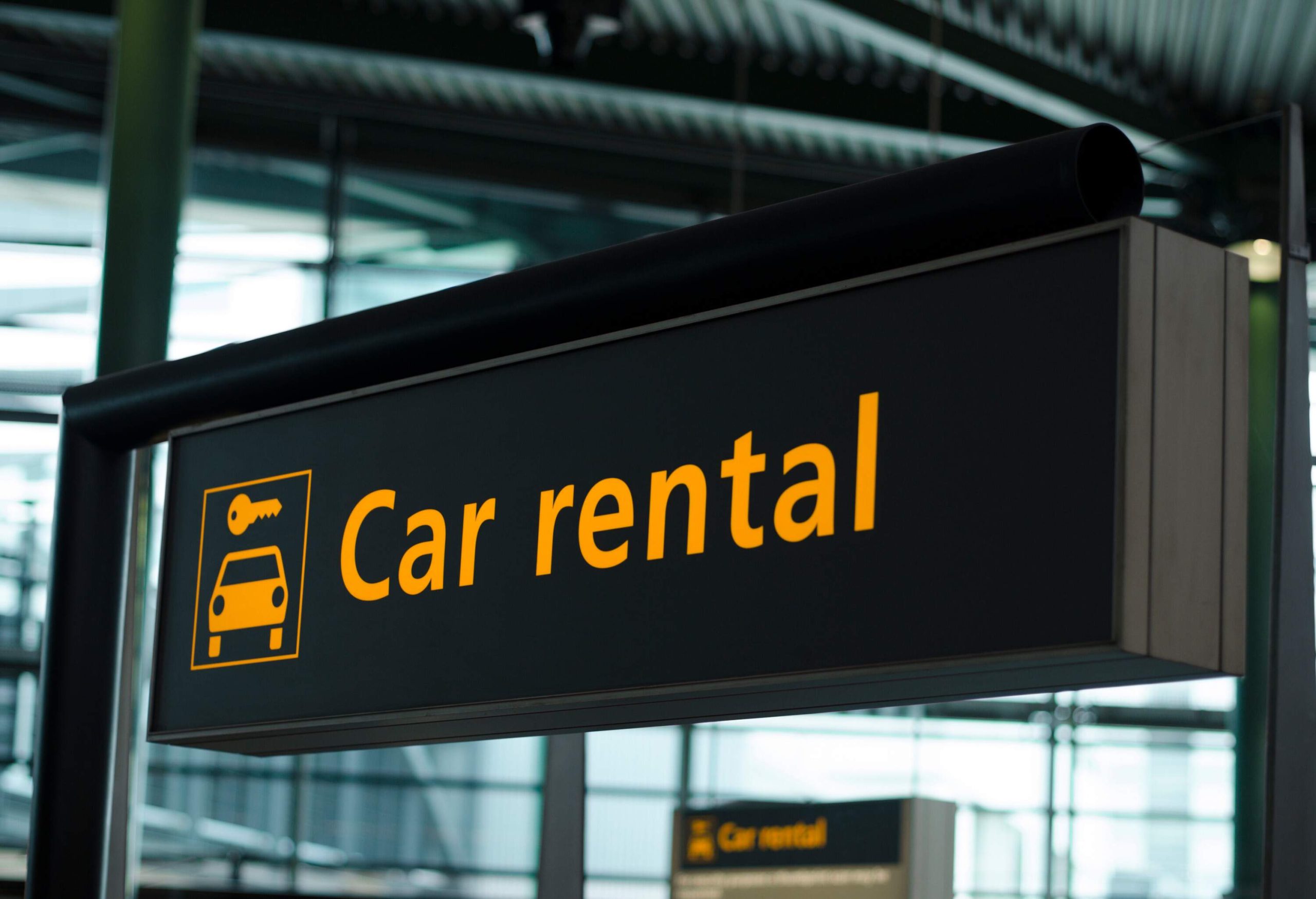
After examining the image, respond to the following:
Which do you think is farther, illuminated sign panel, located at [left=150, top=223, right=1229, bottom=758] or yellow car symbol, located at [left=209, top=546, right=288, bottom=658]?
yellow car symbol, located at [left=209, top=546, right=288, bottom=658]

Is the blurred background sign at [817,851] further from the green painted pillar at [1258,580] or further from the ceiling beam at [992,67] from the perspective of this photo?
the ceiling beam at [992,67]

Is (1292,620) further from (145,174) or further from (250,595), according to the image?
(145,174)

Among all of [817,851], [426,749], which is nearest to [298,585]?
[817,851]

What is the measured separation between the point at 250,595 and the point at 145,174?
4.58m

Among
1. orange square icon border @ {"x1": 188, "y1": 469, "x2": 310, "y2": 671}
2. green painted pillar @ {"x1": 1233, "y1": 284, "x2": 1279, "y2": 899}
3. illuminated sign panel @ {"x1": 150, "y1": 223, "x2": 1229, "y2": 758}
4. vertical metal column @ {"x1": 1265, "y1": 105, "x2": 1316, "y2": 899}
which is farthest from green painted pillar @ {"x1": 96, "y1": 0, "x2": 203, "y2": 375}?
vertical metal column @ {"x1": 1265, "y1": 105, "x2": 1316, "y2": 899}

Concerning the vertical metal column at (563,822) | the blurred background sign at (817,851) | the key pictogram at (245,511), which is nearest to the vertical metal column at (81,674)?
the key pictogram at (245,511)

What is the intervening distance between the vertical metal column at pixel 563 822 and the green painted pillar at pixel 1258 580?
38.8 inches

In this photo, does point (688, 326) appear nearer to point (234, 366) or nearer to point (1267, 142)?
point (234, 366)

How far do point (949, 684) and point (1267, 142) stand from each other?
5.63 feet

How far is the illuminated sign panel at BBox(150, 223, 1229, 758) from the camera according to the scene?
1.37 m

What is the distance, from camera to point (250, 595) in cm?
211

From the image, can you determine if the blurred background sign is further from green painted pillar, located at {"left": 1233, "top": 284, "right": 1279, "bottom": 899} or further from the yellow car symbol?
the yellow car symbol

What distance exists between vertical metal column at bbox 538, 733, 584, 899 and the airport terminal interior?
10083 mm

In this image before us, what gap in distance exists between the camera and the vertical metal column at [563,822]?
2189 mm
